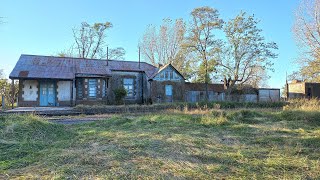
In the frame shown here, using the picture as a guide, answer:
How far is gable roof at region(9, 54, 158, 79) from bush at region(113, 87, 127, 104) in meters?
1.68

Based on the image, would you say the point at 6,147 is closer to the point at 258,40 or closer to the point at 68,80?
the point at 68,80

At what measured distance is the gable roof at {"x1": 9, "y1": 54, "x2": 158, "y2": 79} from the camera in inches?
829

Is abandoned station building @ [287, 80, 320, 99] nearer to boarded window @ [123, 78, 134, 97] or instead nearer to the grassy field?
boarded window @ [123, 78, 134, 97]

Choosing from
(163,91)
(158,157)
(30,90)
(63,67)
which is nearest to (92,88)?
(63,67)

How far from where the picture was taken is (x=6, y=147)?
5.03m

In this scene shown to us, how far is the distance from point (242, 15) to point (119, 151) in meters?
30.1

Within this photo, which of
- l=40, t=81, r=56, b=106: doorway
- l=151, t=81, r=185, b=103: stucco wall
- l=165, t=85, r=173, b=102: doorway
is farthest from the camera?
l=165, t=85, r=173, b=102: doorway

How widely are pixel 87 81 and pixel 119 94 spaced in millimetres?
3002

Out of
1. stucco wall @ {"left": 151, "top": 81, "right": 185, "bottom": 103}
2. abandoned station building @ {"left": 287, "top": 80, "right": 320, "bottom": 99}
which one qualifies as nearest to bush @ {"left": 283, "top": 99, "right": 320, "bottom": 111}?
stucco wall @ {"left": 151, "top": 81, "right": 185, "bottom": 103}

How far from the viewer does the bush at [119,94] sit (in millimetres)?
23617

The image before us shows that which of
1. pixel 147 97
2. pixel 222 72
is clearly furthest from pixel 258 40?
pixel 147 97

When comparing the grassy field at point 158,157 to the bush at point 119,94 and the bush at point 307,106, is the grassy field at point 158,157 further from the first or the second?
the bush at point 119,94

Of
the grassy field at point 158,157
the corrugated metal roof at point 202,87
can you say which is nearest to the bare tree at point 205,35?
the corrugated metal roof at point 202,87

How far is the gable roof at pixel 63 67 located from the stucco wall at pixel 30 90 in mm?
939
